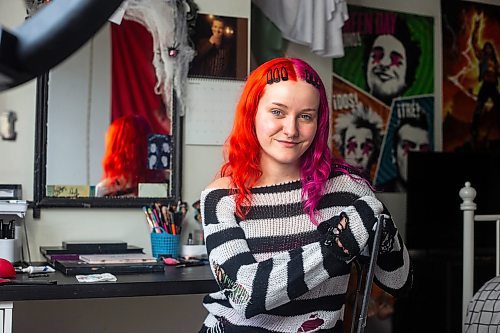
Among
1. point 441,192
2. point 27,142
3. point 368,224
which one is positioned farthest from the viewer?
point 441,192

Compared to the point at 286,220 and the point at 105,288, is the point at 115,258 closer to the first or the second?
the point at 105,288

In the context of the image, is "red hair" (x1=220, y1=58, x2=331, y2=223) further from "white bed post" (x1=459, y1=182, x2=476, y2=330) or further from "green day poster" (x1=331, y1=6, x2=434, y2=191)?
"green day poster" (x1=331, y1=6, x2=434, y2=191)

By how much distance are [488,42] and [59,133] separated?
2081 millimetres

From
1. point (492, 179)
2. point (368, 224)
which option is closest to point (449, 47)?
point (492, 179)

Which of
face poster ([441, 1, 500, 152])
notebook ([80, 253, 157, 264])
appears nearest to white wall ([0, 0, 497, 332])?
notebook ([80, 253, 157, 264])

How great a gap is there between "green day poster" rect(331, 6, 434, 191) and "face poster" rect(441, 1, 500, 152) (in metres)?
0.10

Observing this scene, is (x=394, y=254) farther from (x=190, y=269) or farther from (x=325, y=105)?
(x=190, y=269)

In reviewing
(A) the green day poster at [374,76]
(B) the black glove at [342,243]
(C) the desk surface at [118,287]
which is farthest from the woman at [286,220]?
(A) the green day poster at [374,76]

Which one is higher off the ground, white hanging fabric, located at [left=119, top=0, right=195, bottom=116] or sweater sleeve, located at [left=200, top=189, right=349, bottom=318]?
white hanging fabric, located at [left=119, top=0, right=195, bottom=116]

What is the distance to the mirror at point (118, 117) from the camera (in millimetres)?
1846

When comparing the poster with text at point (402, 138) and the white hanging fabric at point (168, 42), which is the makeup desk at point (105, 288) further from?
the poster with text at point (402, 138)

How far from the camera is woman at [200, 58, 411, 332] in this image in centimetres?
98

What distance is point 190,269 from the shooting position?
168 centimetres

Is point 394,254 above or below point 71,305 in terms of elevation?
above
